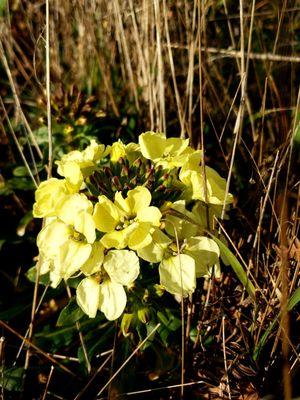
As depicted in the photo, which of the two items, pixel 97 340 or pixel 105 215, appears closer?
pixel 105 215

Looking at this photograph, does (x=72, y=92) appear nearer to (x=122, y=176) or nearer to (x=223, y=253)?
(x=122, y=176)

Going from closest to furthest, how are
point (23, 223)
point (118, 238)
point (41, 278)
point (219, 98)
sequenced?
point (118, 238) → point (41, 278) → point (23, 223) → point (219, 98)

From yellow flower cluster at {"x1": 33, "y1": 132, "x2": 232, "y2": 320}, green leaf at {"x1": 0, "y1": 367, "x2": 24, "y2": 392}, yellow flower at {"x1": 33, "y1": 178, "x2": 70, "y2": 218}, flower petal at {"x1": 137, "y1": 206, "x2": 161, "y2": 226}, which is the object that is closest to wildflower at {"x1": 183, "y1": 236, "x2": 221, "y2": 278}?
yellow flower cluster at {"x1": 33, "y1": 132, "x2": 232, "y2": 320}

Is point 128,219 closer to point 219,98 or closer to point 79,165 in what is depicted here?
point 79,165

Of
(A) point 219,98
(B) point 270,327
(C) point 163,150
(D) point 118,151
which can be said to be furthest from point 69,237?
(A) point 219,98

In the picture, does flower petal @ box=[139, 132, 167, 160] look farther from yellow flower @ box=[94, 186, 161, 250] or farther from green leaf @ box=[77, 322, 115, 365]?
green leaf @ box=[77, 322, 115, 365]

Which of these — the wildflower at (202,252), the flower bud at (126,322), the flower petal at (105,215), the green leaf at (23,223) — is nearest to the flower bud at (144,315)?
the flower bud at (126,322)

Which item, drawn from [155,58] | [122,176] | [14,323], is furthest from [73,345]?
[155,58]
